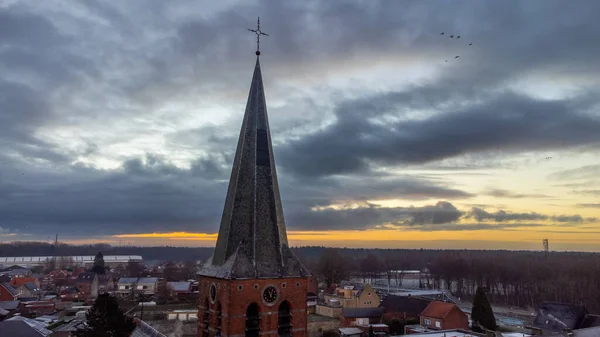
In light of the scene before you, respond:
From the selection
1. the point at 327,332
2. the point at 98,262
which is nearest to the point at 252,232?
the point at 327,332

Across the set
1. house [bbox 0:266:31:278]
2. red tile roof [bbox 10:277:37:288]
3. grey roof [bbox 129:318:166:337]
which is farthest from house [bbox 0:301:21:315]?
house [bbox 0:266:31:278]

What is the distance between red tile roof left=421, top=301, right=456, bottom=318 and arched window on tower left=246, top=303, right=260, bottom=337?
4445 cm

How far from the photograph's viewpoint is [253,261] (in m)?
16.2

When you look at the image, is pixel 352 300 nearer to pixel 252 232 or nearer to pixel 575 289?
pixel 575 289

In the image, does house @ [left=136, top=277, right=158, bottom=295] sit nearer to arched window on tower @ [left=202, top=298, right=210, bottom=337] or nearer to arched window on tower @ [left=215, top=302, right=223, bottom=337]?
arched window on tower @ [left=202, top=298, right=210, bottom=337]

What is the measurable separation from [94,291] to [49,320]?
42.3m

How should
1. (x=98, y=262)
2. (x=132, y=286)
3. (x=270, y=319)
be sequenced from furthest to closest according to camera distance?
(x=98, y=262)
(x=132, y=286)
(x=270, y=319)

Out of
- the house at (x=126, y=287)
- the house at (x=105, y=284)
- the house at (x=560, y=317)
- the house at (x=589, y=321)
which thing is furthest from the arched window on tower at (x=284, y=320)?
the house at (x=105, y=284)

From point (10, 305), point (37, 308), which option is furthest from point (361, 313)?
point (10, 305)

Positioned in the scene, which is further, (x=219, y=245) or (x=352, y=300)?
(x=352, y=300)

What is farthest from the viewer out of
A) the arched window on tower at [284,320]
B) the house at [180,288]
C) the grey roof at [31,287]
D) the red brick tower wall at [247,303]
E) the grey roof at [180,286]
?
the grey roof at [31,287]

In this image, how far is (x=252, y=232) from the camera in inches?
653

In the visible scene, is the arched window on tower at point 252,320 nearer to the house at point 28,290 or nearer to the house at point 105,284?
the house at point 105,284

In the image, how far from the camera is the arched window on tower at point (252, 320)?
1579cm
